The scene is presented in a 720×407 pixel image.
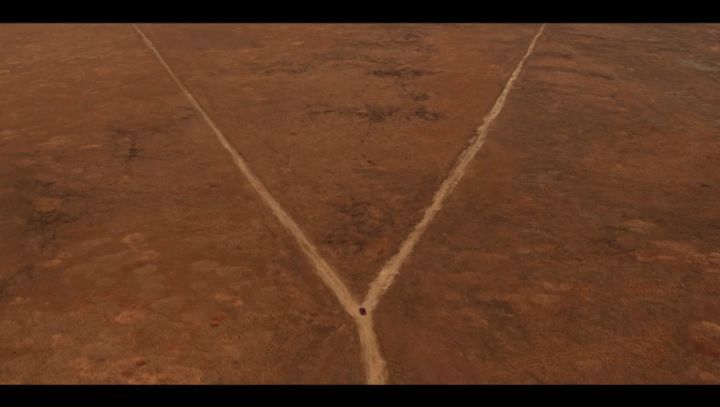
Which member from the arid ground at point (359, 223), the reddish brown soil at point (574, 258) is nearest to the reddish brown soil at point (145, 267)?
the arid ground at point (359, 223)

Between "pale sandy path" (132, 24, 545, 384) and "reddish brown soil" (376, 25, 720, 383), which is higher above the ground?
"reddish brown soil" (376, 25, 720, 383)

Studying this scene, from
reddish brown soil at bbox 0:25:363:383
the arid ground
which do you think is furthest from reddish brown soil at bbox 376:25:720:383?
reddish brown soil at bbox 0:25:363:383

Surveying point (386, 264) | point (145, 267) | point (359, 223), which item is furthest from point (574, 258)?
point (145, 267)

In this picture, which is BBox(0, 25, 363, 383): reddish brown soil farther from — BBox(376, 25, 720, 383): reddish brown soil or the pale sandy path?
BBox(376, 25, 720, 383): reddish brown soil

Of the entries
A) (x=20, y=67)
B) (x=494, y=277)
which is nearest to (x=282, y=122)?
(x=494, y=277)

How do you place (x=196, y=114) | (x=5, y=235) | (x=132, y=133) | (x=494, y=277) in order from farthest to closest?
(x=196, y=114), (x=132, y=133), (x=5, y=235), (x=494, y=277)

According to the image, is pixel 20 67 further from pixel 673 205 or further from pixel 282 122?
pixel 673 205
